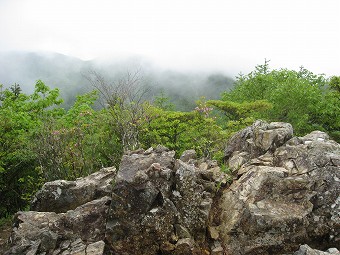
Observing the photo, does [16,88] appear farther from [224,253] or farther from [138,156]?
[224,253]

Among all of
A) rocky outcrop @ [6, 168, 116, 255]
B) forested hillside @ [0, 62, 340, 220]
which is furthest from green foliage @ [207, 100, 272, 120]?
rocky outcrop @ [6, 168, 116, 255]

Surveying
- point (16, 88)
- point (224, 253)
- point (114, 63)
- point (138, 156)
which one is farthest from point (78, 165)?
point (114, 63)

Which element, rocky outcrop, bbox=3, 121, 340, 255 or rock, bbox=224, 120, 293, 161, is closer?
rocky outcrop, bbox=3, 121, 340, 255

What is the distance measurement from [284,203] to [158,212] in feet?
15.9

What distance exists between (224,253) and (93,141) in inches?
448

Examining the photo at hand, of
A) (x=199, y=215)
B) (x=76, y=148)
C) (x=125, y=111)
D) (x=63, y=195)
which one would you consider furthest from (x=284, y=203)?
(x=76, y=148)

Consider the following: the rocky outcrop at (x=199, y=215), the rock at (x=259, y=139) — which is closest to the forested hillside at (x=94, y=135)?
the rock at (x=259, y=139)

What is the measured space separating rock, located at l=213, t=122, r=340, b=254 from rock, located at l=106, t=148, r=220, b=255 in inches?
45.4

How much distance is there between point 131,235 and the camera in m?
11.1

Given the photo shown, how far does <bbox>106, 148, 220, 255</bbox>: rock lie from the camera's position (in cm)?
1102

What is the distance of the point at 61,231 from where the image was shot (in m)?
11.3

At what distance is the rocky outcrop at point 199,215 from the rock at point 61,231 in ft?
0.12

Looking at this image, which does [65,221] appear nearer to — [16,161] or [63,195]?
[63,195]

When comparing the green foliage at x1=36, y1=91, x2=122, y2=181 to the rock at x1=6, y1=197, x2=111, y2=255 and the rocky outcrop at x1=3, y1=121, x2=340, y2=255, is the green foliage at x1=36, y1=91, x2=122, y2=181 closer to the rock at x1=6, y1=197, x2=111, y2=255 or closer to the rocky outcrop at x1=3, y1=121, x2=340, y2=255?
the rock at x1=6, y1=197, x2=111, y2=255
